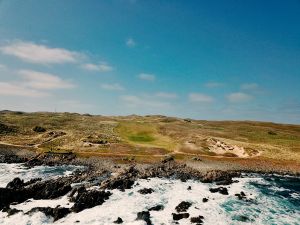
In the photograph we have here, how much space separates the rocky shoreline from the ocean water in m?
1.00

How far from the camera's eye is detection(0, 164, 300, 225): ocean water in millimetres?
39969

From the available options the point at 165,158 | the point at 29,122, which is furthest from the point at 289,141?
the point at 29,122

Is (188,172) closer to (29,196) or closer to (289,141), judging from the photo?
(29,196)

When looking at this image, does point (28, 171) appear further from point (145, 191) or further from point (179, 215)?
point (179, 215)

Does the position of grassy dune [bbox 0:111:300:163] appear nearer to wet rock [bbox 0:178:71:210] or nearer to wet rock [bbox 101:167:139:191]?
wet rock [bbox 101:167:139:191]

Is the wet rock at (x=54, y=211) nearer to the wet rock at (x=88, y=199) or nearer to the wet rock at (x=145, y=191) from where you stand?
the wet rock at (x=88, y=199)

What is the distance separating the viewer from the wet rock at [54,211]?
40312 millimetres

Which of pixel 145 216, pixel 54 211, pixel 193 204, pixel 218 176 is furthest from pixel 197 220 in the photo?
pixel 218 176

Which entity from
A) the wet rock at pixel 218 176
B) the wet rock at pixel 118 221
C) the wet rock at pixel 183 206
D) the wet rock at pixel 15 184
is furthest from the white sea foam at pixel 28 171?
the wet rock at pixel 183 206

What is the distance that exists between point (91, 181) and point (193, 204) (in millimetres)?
19985

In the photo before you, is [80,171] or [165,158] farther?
[165,158]

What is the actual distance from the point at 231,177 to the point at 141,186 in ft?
62.3

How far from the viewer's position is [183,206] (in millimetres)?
44156

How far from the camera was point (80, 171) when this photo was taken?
211 ft
